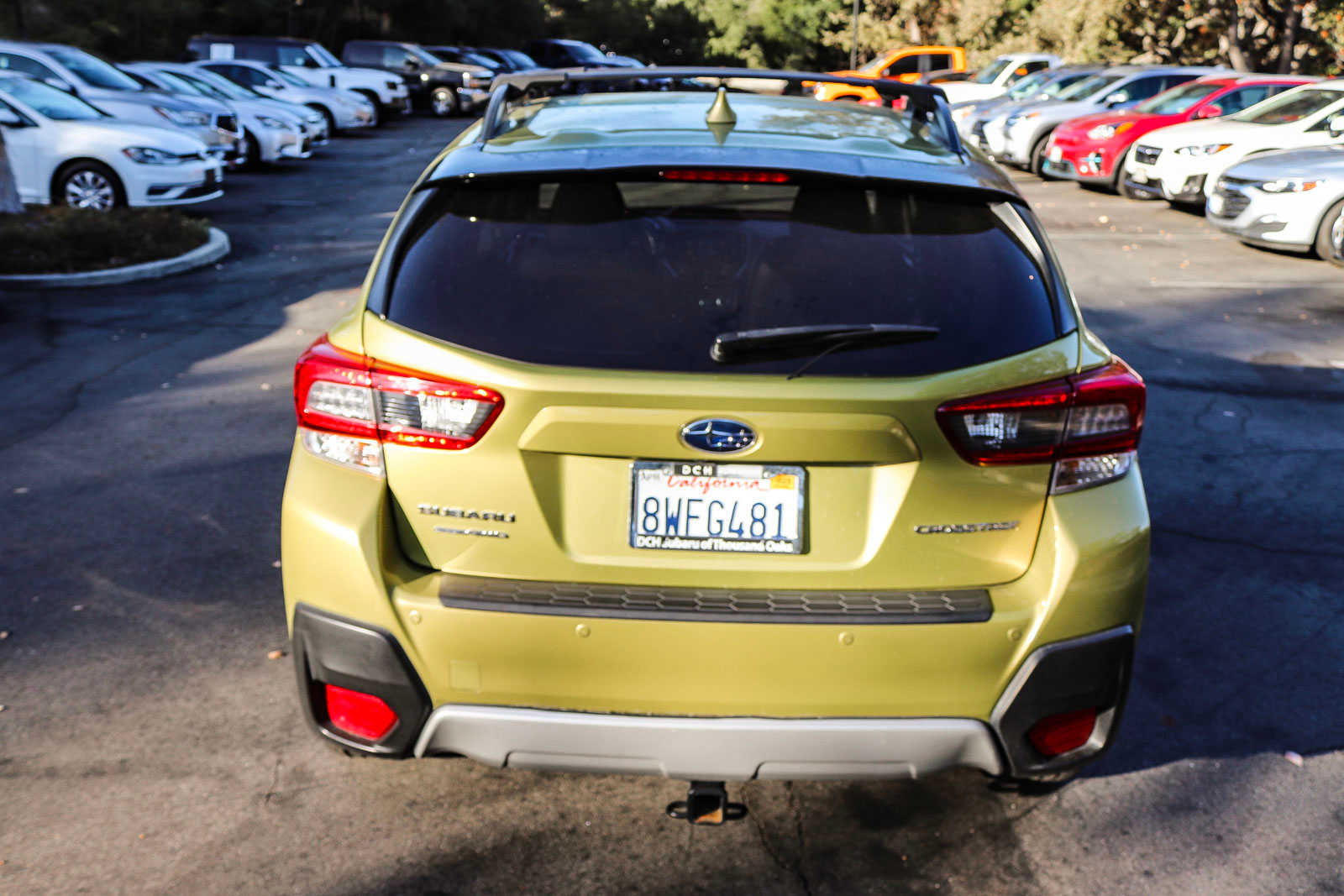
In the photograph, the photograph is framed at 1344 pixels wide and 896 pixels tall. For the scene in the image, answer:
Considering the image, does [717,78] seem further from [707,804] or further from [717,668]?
[707,804]

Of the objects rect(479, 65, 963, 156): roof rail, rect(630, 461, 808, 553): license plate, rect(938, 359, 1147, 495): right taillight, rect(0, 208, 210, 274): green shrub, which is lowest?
rect(0, 208, 210, 274): green shrub

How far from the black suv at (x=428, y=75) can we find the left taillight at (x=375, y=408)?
3497 cm

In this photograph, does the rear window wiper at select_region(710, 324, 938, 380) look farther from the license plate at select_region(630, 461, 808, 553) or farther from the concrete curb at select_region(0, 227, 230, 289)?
the concrete curb at select_region(0, 227, 230, 289)

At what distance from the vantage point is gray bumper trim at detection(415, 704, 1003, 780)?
2.78 m

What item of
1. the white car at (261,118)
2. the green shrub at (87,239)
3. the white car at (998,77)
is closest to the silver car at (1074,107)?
the white car at (998,77)

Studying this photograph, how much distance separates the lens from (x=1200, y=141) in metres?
16.1

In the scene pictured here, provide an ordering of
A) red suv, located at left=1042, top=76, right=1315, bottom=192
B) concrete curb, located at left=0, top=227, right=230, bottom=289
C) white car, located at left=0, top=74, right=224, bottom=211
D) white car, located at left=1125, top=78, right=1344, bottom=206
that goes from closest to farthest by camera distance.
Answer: concrete curb, located at left=0, top=227, right=230, bottom=289 < white car, located at left=0, top=74, right=224, bottom=211 < white car, located at left=1125, top=78, right=1344, bottom=206 < red suv, located at left=1042, top=76, right=1315, bottom=192

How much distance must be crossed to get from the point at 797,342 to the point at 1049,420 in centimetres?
59

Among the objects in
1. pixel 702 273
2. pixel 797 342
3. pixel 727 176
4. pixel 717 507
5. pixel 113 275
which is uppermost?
pixel 727 176

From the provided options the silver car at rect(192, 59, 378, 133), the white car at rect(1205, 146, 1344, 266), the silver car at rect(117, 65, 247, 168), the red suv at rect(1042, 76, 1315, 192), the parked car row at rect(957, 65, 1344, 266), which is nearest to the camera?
the white car at rect(1205, 146, 1344, 266)

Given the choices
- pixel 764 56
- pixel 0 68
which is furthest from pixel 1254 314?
pixel 764 56

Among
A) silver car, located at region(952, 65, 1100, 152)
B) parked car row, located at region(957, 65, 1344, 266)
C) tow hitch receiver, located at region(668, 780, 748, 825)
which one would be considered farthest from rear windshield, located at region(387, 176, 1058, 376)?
silver car, located at region(952, 65, 1100, 152)

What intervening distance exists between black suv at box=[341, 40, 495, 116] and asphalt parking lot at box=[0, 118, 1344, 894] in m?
30.6

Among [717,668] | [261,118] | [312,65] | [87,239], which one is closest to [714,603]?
[717,668]
